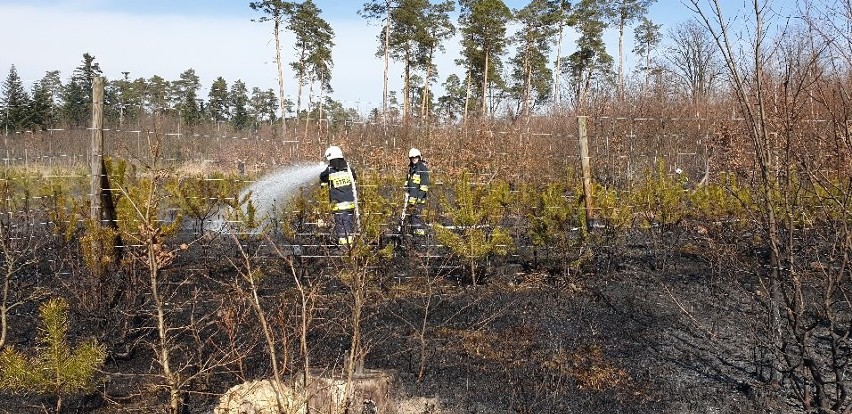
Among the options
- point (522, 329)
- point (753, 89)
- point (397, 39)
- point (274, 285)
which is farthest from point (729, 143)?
point (397, 39)

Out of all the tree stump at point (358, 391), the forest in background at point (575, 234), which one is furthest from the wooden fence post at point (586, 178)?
the tree stump at point (358, 391)

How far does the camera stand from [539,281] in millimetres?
6574

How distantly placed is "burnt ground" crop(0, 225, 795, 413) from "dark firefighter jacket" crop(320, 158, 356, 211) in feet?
2.97

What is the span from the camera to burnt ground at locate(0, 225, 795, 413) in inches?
162

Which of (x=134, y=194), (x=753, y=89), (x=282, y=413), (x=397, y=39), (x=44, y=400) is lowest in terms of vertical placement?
(x=44, y=400)

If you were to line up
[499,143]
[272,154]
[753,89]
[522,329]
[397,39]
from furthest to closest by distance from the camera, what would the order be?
1. [397,39]
2. [499,143]
3. [272,154]
4. [522,329]
5. [753,89]

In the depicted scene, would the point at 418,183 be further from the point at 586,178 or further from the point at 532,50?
the point at 532,50

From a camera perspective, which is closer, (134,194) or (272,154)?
(134,194)

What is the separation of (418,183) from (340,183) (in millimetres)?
1224

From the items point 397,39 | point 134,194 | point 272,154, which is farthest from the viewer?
point 397,39

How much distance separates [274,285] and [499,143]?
7.96 m

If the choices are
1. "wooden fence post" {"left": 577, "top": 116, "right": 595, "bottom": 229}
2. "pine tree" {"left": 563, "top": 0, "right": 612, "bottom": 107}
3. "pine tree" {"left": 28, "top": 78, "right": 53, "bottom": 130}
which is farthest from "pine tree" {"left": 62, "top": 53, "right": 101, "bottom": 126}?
"wooden fence post" {"left": 577, "top": 116, "right": 595, "bottom": 229}

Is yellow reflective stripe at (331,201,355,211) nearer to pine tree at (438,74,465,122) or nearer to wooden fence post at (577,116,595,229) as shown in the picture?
wooden fence post at (577,116,595,229)

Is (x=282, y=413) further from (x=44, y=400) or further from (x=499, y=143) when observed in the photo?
(x=499, y=143)
